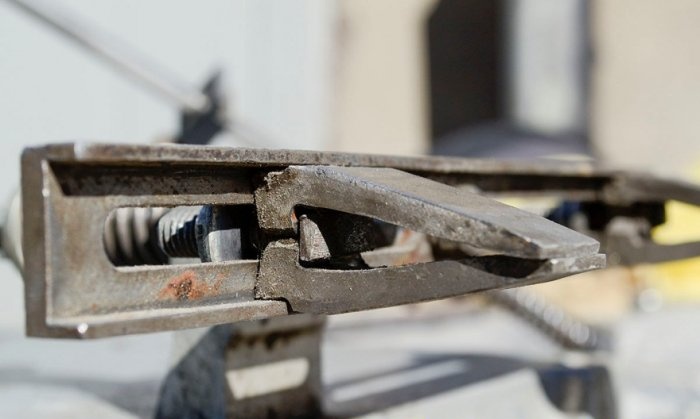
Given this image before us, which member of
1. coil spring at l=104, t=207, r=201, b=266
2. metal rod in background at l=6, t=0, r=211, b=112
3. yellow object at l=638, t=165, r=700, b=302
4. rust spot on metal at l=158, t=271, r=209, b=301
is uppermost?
metal rod in background at l=6, t=0, r=211, b=112

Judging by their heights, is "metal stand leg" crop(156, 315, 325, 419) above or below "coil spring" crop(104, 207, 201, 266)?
below

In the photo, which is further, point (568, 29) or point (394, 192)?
point (568, 29)

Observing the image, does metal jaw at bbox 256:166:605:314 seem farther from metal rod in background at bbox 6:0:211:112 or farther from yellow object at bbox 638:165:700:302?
yellow object at bbox 638:165:700:302

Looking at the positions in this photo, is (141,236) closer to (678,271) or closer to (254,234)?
(254,234)

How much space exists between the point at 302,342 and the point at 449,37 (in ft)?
11.9

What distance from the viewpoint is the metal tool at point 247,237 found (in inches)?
21.6

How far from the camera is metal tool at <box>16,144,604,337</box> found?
1.80 ft

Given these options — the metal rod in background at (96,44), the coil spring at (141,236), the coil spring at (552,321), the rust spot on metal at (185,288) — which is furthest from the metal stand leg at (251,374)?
the metal rod in background at (96,44)

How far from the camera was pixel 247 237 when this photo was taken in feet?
2.27

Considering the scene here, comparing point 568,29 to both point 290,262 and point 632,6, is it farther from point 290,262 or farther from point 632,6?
point 290,262

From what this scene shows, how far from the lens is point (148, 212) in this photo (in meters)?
0.78

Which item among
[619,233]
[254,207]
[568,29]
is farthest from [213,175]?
[568,29]

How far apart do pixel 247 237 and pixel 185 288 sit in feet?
0.30

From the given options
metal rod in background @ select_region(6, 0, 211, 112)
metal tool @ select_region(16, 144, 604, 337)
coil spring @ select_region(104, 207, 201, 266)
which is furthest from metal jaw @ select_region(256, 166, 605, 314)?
metal rod in background @ select_region(6, 0, 211, 112)
